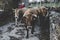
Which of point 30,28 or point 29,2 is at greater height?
point 29,2

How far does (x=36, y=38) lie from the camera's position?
5020mm

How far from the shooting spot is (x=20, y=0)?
1384 cm

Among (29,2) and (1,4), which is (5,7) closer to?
(1,4)

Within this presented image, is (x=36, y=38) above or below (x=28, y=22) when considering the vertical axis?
below

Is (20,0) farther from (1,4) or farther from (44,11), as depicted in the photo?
(44,11)

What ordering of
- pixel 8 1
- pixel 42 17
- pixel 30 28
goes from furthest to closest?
pixel 8 1, pixel 42 17, pixel 30 28

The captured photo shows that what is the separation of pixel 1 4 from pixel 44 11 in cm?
593

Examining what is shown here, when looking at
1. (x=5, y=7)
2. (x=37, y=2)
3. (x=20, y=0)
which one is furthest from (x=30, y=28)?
(x=20, y=0)

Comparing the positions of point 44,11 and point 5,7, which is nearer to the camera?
point 44,11

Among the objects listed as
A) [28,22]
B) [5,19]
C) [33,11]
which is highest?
[33,11]

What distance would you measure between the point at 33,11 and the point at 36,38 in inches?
47.1

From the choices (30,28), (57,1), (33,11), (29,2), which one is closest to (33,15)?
(33,11)

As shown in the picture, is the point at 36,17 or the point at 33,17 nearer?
the point at 33,17

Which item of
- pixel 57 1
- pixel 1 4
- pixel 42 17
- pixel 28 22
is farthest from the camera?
pixel 1 4
